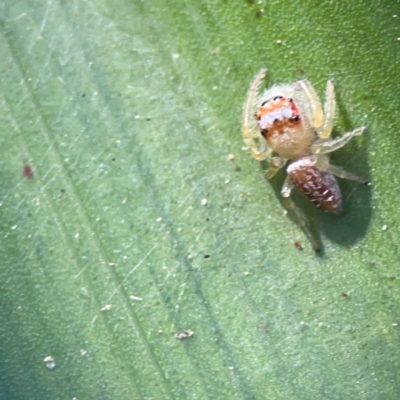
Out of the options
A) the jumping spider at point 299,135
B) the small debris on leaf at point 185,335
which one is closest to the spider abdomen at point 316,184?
the jumping spider at point 299,135

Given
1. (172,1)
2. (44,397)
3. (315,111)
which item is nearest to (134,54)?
(172,1)

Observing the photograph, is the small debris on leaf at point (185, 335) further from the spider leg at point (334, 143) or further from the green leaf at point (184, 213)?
the spider leg at point (334, 143)

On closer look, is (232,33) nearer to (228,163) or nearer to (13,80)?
(228,163)

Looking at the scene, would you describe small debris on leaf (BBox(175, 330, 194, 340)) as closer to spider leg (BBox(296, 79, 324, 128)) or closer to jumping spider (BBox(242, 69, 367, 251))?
jumping spider (BBox(242, 69, 367, 251))

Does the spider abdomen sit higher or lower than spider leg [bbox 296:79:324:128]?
lower

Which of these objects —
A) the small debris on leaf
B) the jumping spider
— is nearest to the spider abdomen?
the jumping spider

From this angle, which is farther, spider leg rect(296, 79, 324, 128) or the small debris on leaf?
the small debris on leaf

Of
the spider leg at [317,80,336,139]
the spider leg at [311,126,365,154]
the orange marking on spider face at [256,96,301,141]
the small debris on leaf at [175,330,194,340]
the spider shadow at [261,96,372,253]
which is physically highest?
the orange marking on spider face at [256,96,301,141]
